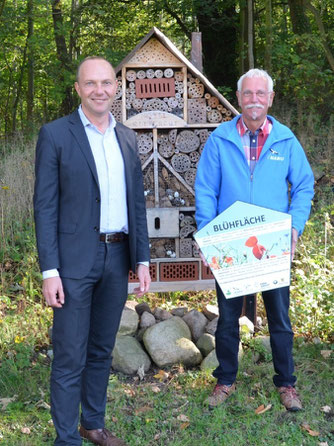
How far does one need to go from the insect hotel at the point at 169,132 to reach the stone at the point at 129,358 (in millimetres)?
696

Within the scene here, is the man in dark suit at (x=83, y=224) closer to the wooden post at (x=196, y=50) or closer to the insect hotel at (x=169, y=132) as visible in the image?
the insect hotel at (x=169, y=132)

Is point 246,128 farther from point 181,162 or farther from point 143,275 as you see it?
point 181,162

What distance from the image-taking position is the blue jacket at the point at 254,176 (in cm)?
390

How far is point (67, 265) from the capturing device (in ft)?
10.7

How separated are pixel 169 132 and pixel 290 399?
2653 mm

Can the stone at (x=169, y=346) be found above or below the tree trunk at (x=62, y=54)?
below

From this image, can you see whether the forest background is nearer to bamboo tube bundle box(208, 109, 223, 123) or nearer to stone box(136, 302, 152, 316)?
stone box(136, 302, 152, 316)

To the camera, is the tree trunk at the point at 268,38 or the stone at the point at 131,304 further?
the tree trunk at the point at 268,38

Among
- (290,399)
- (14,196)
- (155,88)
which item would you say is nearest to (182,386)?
(290,399)

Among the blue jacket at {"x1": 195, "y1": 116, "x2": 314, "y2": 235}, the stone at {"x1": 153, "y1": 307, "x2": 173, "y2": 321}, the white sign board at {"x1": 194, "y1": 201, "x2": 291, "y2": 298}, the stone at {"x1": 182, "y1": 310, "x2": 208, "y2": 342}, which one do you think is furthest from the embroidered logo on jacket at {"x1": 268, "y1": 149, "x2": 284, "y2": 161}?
the stone at {"x1": 153, "y1": 307, "x2": 173, "y2": 321}

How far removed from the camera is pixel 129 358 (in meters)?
5.03

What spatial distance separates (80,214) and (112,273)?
0.42 metres

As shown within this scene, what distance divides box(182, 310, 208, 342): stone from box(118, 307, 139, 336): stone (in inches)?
18.9

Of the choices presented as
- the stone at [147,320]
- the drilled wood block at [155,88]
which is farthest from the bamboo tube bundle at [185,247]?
the drilled wood block at [155,88]
